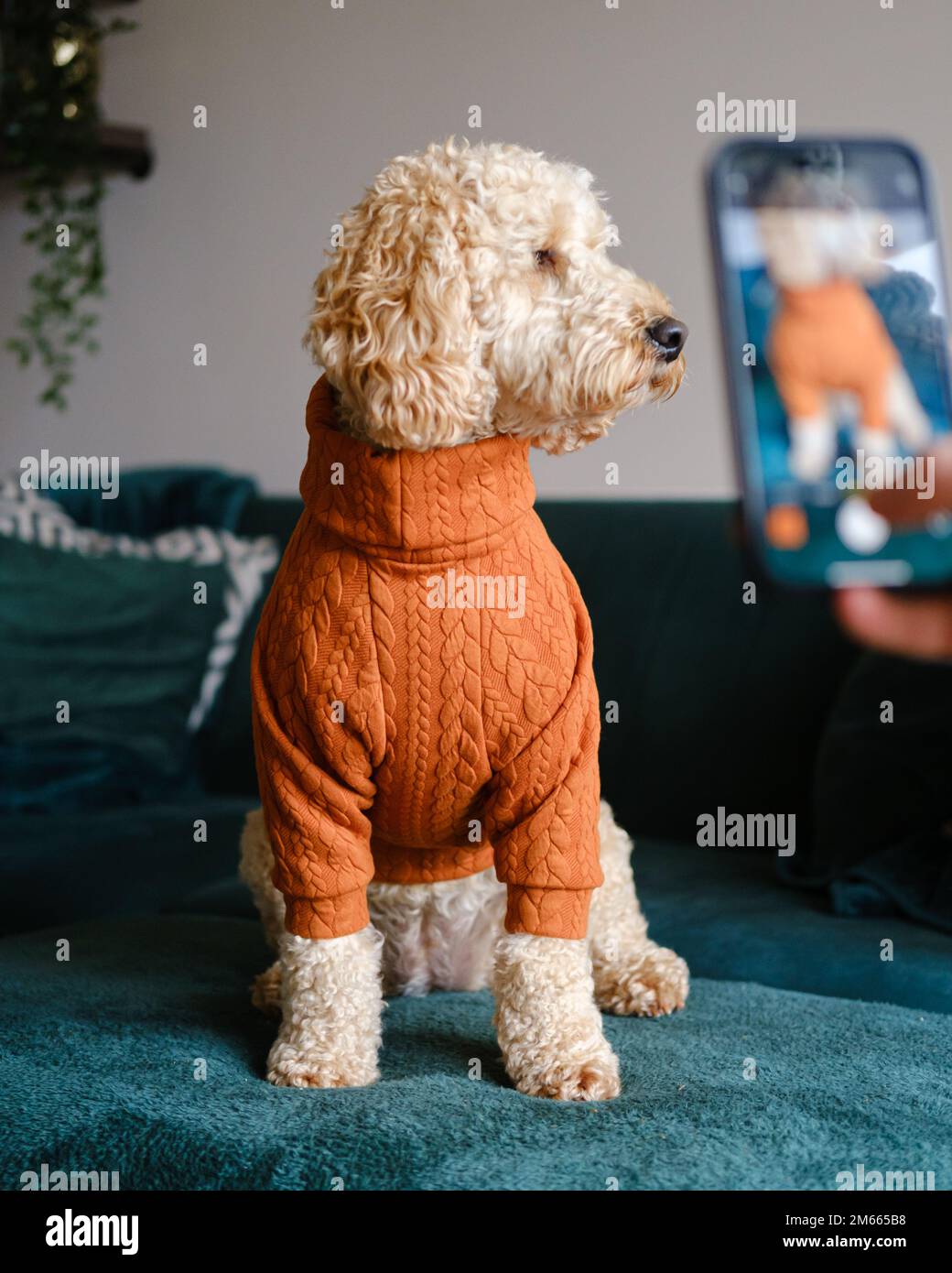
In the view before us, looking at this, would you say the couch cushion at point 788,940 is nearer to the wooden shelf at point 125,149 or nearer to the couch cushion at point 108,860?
the couch cushion at point 108,860

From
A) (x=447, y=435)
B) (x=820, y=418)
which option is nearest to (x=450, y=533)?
(x=447, y=435)

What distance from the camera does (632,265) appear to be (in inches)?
102

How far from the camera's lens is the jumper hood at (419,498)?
4.14ft

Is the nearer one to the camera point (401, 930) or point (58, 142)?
point (401, 930)

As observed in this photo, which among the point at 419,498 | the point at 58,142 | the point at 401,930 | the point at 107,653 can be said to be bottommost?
the point at 401,930

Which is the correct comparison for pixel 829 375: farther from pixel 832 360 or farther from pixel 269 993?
pixel 269 993

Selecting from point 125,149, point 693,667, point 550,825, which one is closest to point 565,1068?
point 550,825

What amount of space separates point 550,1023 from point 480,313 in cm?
69

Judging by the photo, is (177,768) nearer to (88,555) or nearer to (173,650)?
(173,650)

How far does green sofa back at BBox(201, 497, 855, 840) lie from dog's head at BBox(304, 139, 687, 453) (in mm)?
921

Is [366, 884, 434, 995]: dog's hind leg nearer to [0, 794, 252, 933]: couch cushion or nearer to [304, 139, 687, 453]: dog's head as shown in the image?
[304, 139, 687, 453]: dog's head

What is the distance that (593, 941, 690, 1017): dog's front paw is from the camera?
1526 mm

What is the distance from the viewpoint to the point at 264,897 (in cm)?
155

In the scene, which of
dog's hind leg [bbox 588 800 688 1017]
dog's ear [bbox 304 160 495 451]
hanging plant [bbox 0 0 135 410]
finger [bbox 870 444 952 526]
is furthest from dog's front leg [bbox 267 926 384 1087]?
hanging plant [bbox 0 0 135 410]
